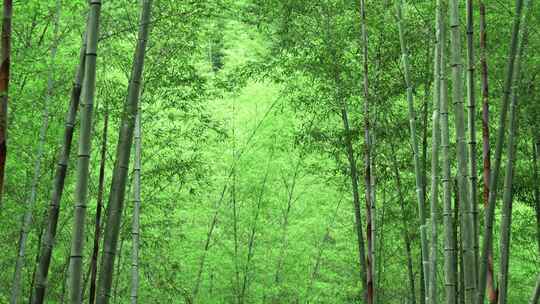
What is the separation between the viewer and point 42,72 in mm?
6441

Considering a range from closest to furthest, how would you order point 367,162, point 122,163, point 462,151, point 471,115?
point 462,151 < point 122,163 < point 471,115 < point 367,162

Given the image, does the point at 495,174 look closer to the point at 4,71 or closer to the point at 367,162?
the point at 367,162

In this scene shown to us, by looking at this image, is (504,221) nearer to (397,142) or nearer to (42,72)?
(397,142)

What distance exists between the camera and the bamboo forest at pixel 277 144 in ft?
14.9

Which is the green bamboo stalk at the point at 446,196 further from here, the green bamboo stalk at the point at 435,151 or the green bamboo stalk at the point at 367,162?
the green bamboo stalk at the point at 367,162

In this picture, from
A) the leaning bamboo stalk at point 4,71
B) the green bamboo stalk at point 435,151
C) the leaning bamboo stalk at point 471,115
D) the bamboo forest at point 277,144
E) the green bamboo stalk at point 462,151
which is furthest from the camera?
the green bamboo stalk at point 435,151

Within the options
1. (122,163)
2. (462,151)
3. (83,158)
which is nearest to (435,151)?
(462,151)

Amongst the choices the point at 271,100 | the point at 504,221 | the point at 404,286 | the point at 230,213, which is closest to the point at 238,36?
the point at 271,100

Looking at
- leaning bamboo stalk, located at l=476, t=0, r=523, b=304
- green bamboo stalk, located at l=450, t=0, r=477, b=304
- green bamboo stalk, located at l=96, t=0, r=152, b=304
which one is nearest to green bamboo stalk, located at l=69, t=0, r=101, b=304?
green bamboo stalk, located at l=96, t=0, r=152, b=304

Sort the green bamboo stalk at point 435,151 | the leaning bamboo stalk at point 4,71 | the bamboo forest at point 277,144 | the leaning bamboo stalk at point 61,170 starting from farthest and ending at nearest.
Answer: the green bamboo stalk at point 435,151, the bamboo forest at point 277,144, the leaning bamboo stalk at point 61,170, the leaning bamboo stalk at point 4,71

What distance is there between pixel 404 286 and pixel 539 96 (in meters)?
8.66

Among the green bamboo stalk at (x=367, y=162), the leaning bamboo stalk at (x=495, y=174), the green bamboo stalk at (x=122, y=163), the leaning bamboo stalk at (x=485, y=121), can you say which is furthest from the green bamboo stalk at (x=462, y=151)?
the green bamboo stalk at (x=367, y=162)

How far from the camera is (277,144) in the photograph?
1252 centimetres

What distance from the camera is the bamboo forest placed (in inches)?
178
